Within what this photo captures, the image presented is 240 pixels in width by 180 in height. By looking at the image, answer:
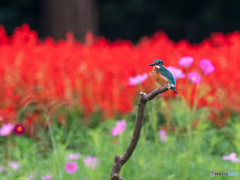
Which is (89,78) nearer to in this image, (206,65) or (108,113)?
(108,113)

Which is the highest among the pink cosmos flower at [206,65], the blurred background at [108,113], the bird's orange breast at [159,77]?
the blurred background at [108,113]

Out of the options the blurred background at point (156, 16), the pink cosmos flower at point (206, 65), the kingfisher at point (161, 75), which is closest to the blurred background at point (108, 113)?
the pink cosmos flower at point (206, 65)

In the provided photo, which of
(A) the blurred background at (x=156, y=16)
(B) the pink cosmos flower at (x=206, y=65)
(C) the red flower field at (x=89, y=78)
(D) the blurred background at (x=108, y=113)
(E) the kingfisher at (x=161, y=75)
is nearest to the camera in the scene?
(E) the kingfisher at (x=161, y=75)

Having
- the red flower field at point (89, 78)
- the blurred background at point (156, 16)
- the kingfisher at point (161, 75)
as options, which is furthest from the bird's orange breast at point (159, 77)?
the blurred background at point (156, 16)

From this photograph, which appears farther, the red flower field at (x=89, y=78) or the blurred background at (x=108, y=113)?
the red flower field at (x=89, y=78)

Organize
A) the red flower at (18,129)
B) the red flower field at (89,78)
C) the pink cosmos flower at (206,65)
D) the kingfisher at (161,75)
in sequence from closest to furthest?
1. the kingfisher at (161,75)
2. the pink cosmos flower at (206,65)
3. the red flower at (18,129)
4. the red flower field at (89,78)

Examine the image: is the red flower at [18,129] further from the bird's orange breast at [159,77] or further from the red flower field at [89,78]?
the red flower field at [89,78]

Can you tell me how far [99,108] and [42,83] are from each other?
0.87m

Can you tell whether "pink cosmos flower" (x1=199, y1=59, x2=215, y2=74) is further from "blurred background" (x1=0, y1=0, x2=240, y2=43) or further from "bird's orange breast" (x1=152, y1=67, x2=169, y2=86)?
"blurred background" (x1=0, y1=0, x2=240, y2=43)

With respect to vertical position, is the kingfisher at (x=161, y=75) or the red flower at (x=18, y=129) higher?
the red flower at (x=18, y=129)

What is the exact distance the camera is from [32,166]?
319cm

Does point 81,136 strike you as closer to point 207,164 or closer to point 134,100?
point 134,100

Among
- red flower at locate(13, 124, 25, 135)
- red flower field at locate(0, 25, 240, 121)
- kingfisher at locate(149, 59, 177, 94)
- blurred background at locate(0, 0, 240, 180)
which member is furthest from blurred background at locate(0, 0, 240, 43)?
kingfisher at locate(149, 59, 177, 94)

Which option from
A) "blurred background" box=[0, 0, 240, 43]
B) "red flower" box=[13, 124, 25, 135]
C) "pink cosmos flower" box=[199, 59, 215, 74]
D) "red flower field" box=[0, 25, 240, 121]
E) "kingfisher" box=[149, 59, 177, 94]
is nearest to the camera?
"kingfisher" box=[149, 59, 177, 94]
